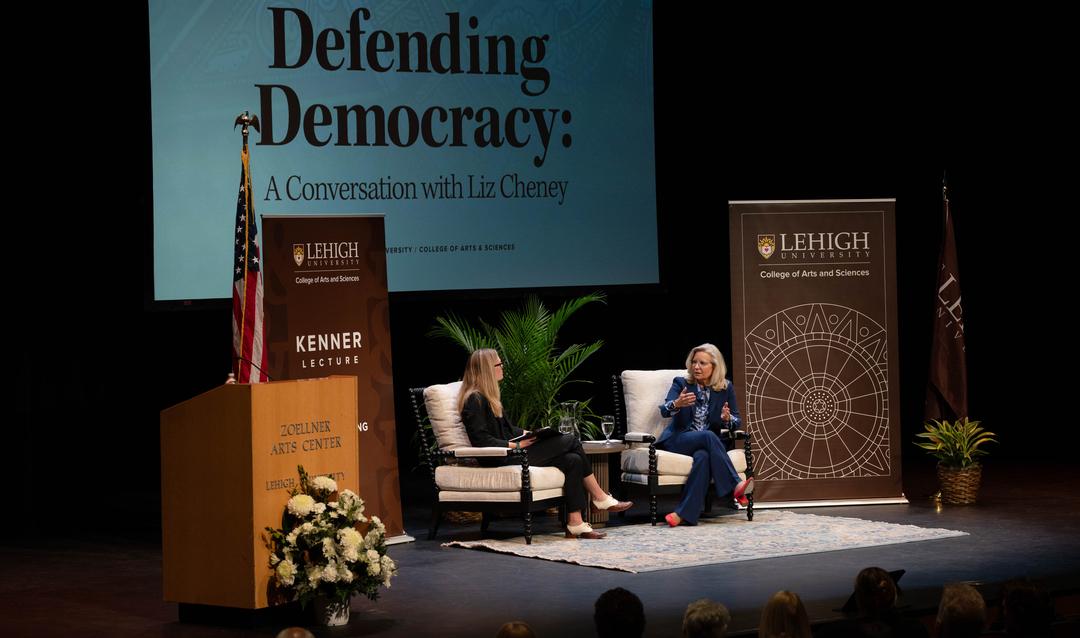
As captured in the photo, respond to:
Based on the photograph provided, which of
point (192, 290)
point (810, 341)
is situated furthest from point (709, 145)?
point (192, 290)

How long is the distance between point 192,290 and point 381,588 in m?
2.91

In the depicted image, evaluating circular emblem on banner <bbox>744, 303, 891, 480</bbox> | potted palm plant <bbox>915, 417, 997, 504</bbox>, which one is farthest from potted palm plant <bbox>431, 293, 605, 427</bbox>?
potted palm plant <bbox>915, 417, 997, 504</bbox>

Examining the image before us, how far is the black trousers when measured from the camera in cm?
819

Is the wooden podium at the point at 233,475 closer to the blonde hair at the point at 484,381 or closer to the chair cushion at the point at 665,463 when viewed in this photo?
the blonde hair at the point at 484,381

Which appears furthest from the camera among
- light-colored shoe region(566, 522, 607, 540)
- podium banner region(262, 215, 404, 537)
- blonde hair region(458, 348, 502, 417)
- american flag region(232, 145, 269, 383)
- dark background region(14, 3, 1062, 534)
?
dark background region(14, 3, 1062, 534)

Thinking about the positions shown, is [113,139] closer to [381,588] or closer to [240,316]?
[240,316]

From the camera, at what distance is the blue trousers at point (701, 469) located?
8.62m

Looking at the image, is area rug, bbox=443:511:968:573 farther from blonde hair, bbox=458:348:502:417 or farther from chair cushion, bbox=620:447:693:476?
blonde hair, bbox=458:348:502:417

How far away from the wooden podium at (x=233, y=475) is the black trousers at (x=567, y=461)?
2083mm

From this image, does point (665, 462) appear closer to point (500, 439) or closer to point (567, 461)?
point (567, 461)

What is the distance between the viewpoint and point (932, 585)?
6.61 m

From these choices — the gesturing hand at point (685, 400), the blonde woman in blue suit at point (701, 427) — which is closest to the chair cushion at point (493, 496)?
the blonde woman in blue suit at point (701, 427)

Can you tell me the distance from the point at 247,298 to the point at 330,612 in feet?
4.64

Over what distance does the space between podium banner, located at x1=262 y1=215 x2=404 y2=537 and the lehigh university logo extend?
2.44m
